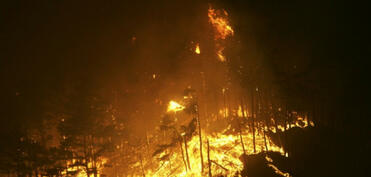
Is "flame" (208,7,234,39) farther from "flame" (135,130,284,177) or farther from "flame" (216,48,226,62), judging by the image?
"flame" (135,130,284,177)

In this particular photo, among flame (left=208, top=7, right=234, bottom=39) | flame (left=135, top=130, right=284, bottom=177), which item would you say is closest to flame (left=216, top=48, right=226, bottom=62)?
flame (left=208, top=7, right=234, bottom=39)

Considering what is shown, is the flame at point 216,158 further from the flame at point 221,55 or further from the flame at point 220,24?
the flame at point 220,24

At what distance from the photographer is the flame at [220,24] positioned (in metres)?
44.5

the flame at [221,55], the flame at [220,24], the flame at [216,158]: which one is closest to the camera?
the flame at [216,158]

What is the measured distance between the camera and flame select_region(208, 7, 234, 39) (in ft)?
146

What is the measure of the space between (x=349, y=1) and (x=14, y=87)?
4581 centimetres

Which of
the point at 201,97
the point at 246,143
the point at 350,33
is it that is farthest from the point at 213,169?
the point at 350,33

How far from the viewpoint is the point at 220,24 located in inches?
1812

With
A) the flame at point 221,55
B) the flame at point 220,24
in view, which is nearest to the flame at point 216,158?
the flame at point 221,55

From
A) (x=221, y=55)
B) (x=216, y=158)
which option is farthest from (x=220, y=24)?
(x=216, y=158)

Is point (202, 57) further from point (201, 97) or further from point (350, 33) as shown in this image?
point (350, 33)

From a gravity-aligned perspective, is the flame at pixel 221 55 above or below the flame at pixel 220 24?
below

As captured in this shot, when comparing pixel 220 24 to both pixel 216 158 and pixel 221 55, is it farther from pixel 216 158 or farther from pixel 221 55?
pixel 216 158

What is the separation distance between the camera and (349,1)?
3800cm
